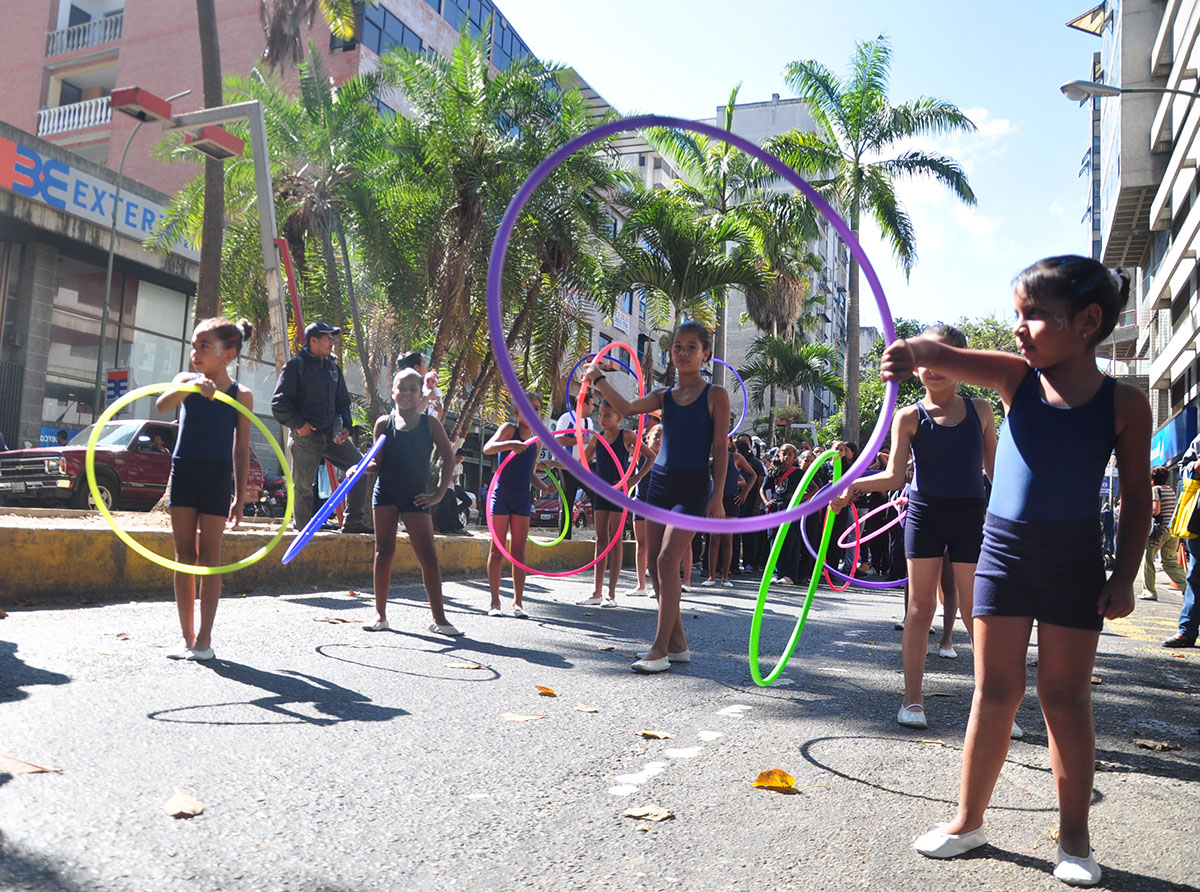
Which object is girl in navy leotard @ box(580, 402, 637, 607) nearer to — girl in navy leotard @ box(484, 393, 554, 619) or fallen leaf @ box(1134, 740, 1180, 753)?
girl in navy leotard @ box(484, 393, 554, 619)

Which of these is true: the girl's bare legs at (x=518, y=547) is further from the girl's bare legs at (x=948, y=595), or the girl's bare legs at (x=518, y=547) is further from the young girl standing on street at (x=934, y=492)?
the young girl standing on street at (x=934, y=492)

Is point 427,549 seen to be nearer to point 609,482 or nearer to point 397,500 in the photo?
point 397,500

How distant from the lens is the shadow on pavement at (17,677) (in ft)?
15.0

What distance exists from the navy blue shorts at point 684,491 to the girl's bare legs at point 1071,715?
Answer: 131 inches

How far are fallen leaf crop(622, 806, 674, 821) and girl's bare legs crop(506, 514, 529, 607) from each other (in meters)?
5.61

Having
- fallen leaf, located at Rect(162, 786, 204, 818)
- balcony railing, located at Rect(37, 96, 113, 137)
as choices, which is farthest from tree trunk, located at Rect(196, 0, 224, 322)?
balcony railing, located at Rect(37, 96, 113, 137)

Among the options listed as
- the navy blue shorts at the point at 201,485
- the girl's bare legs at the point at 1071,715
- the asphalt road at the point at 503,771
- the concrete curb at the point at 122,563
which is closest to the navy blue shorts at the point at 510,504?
the concrete curb at the point at 122,563

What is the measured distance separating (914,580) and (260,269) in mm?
18735

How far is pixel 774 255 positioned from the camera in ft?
95.7

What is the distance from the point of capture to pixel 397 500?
24.2 ft

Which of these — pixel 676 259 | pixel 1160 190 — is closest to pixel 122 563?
pixel 676 259

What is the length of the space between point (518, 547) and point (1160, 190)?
37072 millimetres

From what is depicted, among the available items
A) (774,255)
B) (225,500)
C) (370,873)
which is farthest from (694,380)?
(774,255)

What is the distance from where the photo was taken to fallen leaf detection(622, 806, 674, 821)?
134 inches
